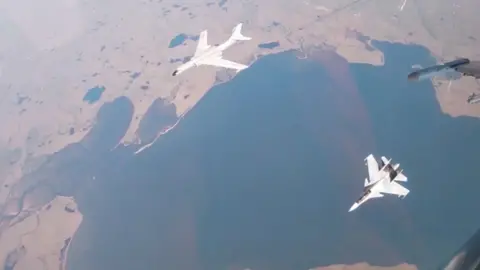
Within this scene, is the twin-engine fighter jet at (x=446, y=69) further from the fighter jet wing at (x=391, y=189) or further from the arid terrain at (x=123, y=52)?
the arid terrain at (x=123, y=52)

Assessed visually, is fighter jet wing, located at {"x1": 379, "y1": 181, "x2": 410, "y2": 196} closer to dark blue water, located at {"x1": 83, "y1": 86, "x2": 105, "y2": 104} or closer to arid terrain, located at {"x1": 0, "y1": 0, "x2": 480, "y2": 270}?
arid terrain, located at {"x1": 0, "y1": 0, "x2": 480, "y2": 270}

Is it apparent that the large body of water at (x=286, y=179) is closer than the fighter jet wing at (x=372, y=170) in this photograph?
No

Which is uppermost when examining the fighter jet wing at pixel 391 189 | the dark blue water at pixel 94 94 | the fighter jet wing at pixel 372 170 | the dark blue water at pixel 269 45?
the fighter jet wing at pixel 372 170

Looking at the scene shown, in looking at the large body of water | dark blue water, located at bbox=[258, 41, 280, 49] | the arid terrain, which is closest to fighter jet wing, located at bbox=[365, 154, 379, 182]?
the large body of water

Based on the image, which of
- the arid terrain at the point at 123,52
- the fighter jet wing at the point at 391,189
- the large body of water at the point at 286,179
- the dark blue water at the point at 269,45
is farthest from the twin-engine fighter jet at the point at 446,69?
the dark blue water at the point at 269,45

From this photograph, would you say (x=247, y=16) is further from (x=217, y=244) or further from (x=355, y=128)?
(x=217, y=244)

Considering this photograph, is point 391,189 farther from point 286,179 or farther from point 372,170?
point 286,179
